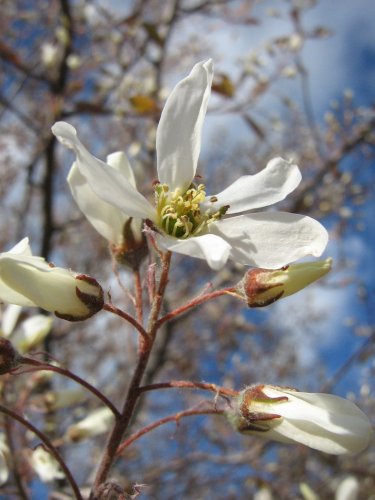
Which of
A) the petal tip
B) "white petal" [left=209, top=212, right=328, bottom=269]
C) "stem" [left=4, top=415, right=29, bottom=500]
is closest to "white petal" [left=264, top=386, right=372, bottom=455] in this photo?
"white petal" [left=209, top=212, right=328, bottom=269]

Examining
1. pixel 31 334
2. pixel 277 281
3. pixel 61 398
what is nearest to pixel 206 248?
pixel 277 281

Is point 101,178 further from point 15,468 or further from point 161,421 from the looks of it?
point 15,468

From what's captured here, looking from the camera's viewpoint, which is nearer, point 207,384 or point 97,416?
point 207,384

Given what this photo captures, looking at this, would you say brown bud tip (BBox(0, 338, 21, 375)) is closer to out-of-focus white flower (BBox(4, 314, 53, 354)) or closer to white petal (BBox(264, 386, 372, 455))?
white petal (BBox(264, 386, 372, 455))

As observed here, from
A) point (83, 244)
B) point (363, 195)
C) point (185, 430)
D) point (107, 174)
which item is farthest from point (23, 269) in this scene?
point (83, 244)

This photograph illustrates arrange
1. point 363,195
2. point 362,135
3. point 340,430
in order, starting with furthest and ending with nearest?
point 363,195, point 362,135, point 340,430

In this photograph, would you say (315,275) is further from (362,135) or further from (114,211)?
(362,135)
